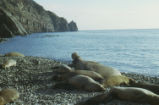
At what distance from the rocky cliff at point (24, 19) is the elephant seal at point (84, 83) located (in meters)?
60.5

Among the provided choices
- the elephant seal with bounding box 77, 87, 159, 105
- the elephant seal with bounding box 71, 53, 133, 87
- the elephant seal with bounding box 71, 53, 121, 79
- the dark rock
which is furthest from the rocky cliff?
the elephant seal with bounding box 77, 87, 159, 105

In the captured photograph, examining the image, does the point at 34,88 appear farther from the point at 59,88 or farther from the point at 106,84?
the point at 106,84

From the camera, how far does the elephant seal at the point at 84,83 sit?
36.6 feet

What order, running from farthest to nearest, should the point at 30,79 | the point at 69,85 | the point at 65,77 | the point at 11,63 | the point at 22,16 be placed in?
1. the point at 22,16
2. the point at 11,63
3. the point at 30,79
4. the point at 65,77
5. the point at 69,85

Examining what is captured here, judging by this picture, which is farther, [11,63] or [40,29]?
[40,29]

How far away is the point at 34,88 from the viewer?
39.5ft

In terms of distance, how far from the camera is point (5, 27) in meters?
69.9

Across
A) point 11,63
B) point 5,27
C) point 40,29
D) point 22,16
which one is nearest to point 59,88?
point 11,63

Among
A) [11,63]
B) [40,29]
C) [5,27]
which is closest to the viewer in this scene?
[11,63]

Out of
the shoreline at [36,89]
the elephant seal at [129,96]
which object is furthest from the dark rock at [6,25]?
the elephant seal at [129,96]

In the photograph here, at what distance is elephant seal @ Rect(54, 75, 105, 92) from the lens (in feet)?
36.6

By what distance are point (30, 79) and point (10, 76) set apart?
120 cm

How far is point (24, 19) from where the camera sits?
111312 millimetres

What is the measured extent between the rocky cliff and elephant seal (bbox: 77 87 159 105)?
63261 mm
